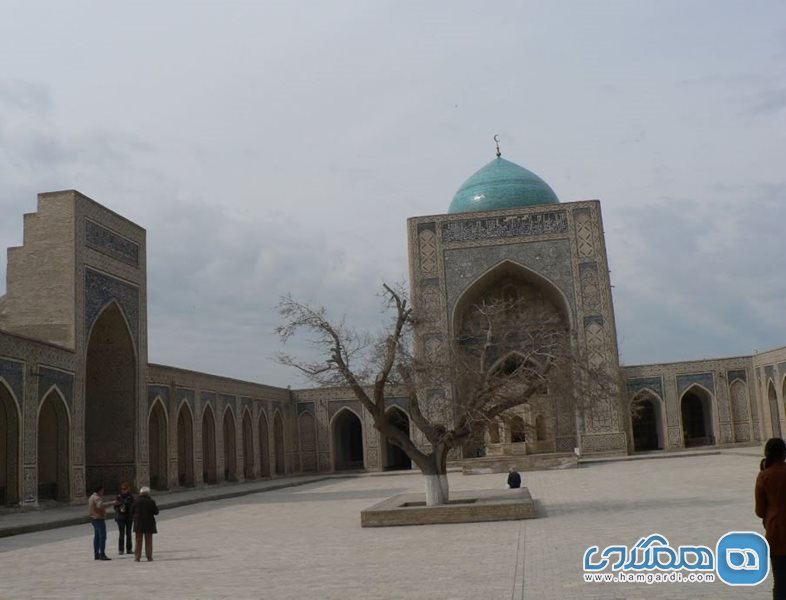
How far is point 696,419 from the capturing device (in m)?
28.2

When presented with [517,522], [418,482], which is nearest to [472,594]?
[517,522]

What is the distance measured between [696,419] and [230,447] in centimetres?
1480

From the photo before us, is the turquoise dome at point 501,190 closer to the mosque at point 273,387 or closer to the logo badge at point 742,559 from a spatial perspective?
the mosque at point 273,387

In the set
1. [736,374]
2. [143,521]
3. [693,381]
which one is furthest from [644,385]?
[143,521]

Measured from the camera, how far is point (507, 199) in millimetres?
26672

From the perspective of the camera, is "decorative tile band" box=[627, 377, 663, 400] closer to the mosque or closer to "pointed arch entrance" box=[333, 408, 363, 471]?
the mosque

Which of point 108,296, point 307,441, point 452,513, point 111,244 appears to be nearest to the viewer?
point 452,513

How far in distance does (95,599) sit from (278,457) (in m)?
21.1

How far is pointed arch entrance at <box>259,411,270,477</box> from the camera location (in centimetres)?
2523

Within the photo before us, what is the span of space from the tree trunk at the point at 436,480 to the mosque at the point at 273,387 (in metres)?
0.96

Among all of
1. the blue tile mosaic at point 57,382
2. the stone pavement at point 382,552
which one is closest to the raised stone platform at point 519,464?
the stone pavement at point 382,552

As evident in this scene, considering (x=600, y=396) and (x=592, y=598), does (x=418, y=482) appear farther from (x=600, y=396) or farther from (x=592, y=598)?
(x=592, y=598)

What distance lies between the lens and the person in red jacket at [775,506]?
3.59 m

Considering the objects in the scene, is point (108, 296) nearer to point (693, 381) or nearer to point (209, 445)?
point (209, 445)
